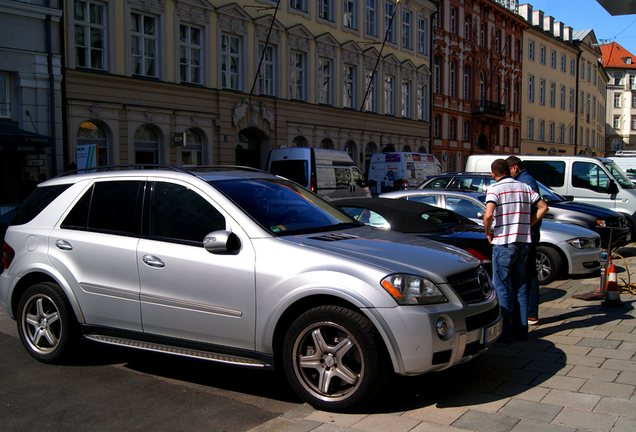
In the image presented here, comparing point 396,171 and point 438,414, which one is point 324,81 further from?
point 438,414

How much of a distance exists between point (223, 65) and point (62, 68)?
707cm

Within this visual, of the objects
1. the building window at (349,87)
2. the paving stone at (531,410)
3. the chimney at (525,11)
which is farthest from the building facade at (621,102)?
the paving stone at (531,410)

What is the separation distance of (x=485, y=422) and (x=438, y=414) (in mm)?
320

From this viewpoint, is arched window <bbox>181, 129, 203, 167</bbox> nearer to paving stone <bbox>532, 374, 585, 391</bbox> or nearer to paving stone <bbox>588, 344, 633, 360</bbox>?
paving stone <bbox>588, 344, 633, 360</bbox>

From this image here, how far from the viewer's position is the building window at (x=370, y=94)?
32.7 m

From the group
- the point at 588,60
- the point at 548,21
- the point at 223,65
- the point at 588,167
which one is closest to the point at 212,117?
the point at 223,65

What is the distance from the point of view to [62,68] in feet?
60.8

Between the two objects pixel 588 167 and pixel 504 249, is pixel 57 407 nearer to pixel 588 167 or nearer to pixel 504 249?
pixel 504 249

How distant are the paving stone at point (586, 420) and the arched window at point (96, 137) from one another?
58.0 ft

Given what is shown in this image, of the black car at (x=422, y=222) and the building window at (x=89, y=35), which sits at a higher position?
the building window at (x=89, y=35)

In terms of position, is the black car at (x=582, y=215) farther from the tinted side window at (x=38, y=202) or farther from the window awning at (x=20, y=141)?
the window awning at (x=20, y=141)

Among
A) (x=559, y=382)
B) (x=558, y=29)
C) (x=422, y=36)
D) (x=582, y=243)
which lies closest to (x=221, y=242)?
(x=559, y=382)

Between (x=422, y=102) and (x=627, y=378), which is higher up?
(x=422, y=102)

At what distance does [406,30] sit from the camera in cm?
3684
